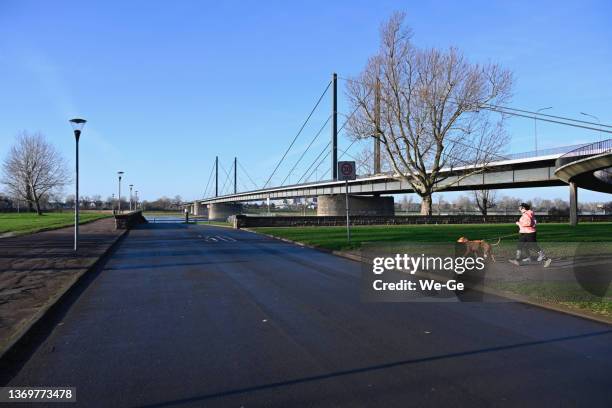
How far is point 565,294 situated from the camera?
27.7 ft

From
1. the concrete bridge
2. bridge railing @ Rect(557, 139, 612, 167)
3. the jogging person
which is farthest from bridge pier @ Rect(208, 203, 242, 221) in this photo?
the jogging person

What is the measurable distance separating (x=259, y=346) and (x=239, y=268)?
7.15m

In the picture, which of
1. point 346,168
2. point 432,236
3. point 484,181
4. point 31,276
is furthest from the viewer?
point 484,181

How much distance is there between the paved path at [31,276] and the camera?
689 cm

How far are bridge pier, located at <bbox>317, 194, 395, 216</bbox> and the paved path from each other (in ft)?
146

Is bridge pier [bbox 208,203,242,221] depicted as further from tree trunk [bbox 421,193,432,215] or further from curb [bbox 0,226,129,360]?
curb [bbox 0,226,129,360]

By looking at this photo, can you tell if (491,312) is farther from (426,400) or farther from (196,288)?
(196,288)

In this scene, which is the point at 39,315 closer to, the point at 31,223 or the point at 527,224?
the point at 527,224

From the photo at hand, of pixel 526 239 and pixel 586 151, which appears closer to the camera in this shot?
pixel 526 239

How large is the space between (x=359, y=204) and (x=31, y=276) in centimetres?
5445

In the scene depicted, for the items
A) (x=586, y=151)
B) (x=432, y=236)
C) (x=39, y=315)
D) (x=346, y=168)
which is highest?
(x=586, y=151)

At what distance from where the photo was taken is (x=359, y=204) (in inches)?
2509

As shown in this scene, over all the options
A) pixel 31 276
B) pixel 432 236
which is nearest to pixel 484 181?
pixel 432 236

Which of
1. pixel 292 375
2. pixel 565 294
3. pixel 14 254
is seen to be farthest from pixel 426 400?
pixel 14 254
